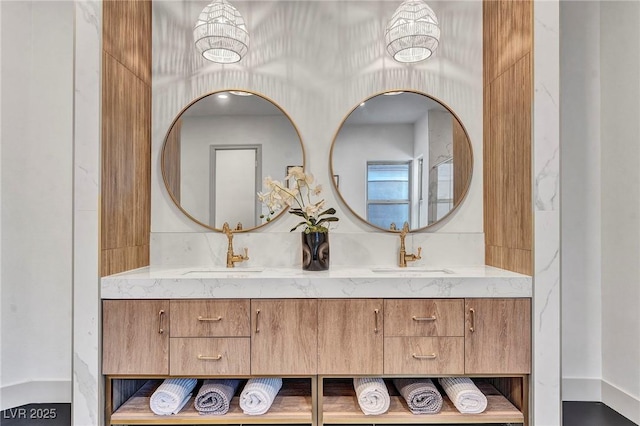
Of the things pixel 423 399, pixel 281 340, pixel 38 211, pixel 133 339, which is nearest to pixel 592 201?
pixel 423 399

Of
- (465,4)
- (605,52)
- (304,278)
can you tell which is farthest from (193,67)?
(605,52)

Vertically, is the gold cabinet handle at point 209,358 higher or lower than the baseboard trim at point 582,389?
higher

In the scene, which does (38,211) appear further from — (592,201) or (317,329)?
(592,201)

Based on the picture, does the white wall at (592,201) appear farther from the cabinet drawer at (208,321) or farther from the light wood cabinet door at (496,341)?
the cabinet drawer at (208,321)

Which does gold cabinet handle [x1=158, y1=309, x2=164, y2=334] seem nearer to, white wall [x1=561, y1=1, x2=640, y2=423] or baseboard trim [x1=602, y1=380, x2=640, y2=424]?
white wall [x1=561, y1=1, x2=640, y2=423]

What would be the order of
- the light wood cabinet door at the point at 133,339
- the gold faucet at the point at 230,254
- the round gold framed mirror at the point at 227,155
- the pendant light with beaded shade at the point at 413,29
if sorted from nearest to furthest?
the light wood cabinet door at the point at 133,339 → the pendant light with beaded shade at the point at 413,29 → the gold faucet at the point at 230,254 → the round gold framed mirror at the point at 227,155

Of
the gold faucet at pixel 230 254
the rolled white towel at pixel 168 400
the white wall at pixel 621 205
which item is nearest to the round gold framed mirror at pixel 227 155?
the gold faucet at pixel 230 254

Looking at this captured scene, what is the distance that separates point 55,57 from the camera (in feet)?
7.89

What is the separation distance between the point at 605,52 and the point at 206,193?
8.16 feet

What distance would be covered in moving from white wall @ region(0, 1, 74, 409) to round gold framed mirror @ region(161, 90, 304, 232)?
2.23 feet

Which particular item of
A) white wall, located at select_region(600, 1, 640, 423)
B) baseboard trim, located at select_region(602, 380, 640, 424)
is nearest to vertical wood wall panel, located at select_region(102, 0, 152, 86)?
white wall, located at select_region(600, 1, 640, 423)

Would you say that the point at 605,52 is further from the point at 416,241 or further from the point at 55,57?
the point at 55,57

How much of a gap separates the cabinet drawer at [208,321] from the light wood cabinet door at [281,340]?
0.06 metres

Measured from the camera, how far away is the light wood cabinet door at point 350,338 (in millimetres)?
1834
